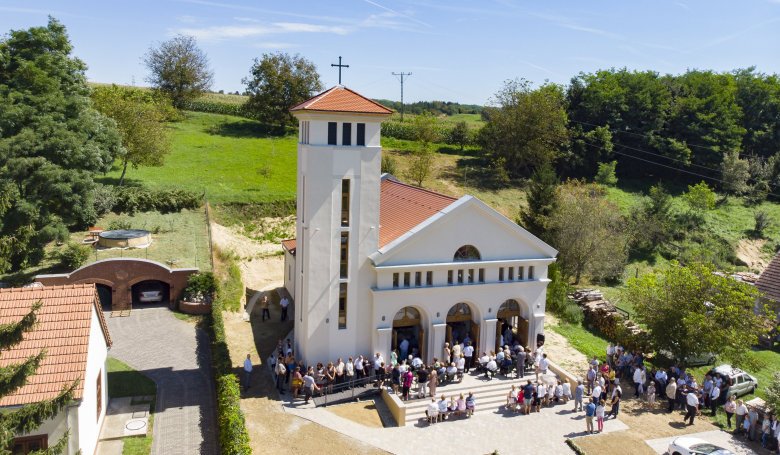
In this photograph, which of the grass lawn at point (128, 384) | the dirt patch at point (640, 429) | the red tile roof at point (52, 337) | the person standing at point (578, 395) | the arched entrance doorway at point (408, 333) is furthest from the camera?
the arched entrance doorway at point (408, 333)

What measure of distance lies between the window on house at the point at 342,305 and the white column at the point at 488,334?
628cm

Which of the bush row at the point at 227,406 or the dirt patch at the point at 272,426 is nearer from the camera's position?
the bush row at the point at 227,406

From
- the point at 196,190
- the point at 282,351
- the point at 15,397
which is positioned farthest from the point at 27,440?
the point at 196,190

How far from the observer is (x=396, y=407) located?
20797 millimetres

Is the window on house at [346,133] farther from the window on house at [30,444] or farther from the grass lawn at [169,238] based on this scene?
the grass lawn at [169,238]

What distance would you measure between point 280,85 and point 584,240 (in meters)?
42.2

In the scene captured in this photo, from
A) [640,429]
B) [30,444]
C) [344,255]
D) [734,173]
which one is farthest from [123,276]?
[734,173]

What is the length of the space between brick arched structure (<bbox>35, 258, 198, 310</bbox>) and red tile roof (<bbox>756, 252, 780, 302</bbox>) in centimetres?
3288

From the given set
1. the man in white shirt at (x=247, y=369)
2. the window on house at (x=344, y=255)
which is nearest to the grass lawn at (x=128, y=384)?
the man in white shirt at (x=247, y=369)

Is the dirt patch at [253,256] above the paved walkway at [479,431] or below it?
above

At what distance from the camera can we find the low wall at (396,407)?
20531 mm

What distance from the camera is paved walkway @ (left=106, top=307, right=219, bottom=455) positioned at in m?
18.7

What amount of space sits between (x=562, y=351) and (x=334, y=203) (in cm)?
1395

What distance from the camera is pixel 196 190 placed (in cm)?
4553
